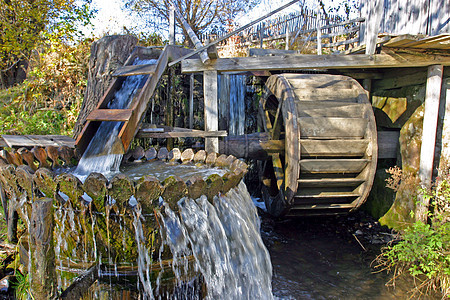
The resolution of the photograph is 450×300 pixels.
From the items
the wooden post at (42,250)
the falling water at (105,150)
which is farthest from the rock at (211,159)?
the wooden post at (42,250)

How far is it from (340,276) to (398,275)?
644mm

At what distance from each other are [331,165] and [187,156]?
1.84 meters

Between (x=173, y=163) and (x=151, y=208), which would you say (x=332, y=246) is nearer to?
(x=173, y=163)

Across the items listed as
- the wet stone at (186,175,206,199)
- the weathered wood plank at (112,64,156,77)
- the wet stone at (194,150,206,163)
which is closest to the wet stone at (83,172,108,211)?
the wet stone at (186,175,206,199)

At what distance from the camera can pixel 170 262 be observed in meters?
2.60

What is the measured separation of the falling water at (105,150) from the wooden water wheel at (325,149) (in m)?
2.15

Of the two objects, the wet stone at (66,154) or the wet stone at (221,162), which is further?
the wet stone at (66,154)

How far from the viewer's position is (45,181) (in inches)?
91.9

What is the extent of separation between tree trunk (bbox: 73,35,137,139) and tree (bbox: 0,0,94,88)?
115 inches

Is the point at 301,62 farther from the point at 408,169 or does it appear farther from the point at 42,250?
the point at 42,250

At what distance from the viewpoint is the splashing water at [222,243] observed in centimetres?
255

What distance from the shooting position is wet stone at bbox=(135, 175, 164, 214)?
2289 mm

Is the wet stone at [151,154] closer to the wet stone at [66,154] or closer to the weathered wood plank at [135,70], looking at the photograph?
the wet stone at [66,154]

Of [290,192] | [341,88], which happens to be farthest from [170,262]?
[341,88]
